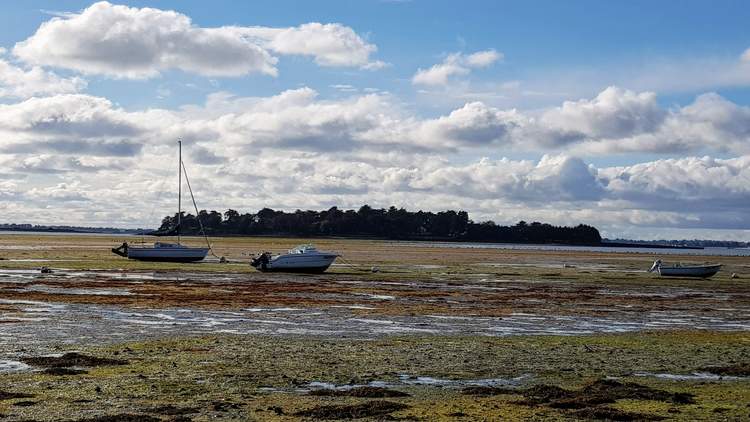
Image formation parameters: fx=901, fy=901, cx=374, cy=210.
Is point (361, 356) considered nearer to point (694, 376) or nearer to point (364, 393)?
point (364, 393)

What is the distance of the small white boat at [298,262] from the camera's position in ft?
201

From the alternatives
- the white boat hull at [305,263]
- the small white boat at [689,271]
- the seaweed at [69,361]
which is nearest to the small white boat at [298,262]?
the white boat hull at [305,263]

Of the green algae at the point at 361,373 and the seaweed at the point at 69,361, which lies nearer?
the green algae at the point at 361,373

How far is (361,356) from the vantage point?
802 inches

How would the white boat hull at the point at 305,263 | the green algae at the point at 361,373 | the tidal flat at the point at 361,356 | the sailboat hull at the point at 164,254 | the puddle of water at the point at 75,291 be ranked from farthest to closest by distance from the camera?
the sailboat hull at the point at 164,254 → the white boat hull at the point at 305,263 → the puddle of water at the point at 75,291 → the tidal flat at the point at 361,356 → the green algae at the point at 361,373

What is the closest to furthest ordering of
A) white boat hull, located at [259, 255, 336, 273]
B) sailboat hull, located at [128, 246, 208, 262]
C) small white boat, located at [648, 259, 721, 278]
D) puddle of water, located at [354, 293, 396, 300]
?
puddle of water, located at [354, 293, 396, 300] < white boat hull, located at [259, 255, 336, 273] < small white boat, located at [648, 259, 721, 278] < sailboat hull, located at [128, 246, 208, 262]

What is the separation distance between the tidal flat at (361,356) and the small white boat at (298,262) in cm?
1938

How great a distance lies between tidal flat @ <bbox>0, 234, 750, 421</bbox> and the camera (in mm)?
14523

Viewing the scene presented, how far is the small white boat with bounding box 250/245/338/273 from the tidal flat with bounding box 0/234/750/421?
1938 centimetres

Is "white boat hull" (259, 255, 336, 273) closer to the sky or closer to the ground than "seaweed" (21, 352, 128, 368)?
closer to the sky

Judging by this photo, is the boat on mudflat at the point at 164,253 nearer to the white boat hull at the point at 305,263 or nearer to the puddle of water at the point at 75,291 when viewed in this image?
the white boat hull at the point at 305,263

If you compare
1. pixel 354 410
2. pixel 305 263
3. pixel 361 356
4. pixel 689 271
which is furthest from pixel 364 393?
pixel 689 271

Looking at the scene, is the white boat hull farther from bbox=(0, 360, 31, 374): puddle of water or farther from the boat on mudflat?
bbox=(0, 360, 31, 374): puddle of water

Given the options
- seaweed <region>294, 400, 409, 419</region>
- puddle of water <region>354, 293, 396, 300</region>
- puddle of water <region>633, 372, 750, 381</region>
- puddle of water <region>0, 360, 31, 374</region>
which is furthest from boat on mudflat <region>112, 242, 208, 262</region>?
seaweed <region>294, 400, 409, 419</region>
